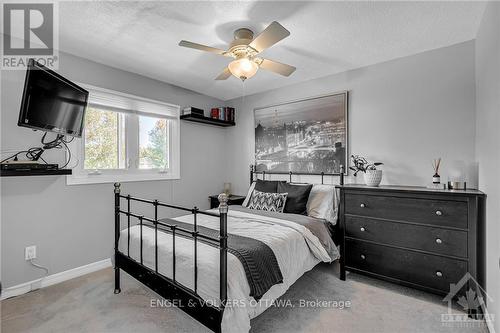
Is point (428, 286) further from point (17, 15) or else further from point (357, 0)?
point (17, 15)

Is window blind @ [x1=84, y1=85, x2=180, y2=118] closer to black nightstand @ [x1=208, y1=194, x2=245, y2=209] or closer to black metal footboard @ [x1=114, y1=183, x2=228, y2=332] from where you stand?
black metal footboard @ [x1=114, y1=183, x2=228, y2=332]

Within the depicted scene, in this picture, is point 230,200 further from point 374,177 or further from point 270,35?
point 270,35

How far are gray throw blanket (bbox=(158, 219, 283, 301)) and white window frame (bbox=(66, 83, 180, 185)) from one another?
187 centimetres

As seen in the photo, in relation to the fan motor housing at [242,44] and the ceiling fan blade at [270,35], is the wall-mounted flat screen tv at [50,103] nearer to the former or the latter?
the fan motor housing at [242,44]

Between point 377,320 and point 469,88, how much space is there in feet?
7.96

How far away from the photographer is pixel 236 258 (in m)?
1.78

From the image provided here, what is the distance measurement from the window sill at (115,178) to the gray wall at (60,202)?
6cm

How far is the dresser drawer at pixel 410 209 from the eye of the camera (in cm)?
220

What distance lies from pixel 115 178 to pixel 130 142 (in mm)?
525

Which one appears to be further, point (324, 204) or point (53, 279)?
point (324, 204)

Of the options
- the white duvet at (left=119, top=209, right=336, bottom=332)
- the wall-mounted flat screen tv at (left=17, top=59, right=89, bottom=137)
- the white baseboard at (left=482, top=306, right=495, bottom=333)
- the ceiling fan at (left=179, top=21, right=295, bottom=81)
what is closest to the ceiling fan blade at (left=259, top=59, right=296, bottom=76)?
the ceiling fan at (left=179, top=21, right=295, bottom=81)

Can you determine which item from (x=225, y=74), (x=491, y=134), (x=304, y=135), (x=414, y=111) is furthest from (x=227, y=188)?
(x=491, y=134)

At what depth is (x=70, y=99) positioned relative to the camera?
250 cm

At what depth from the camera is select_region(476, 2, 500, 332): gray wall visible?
5.57 ft
